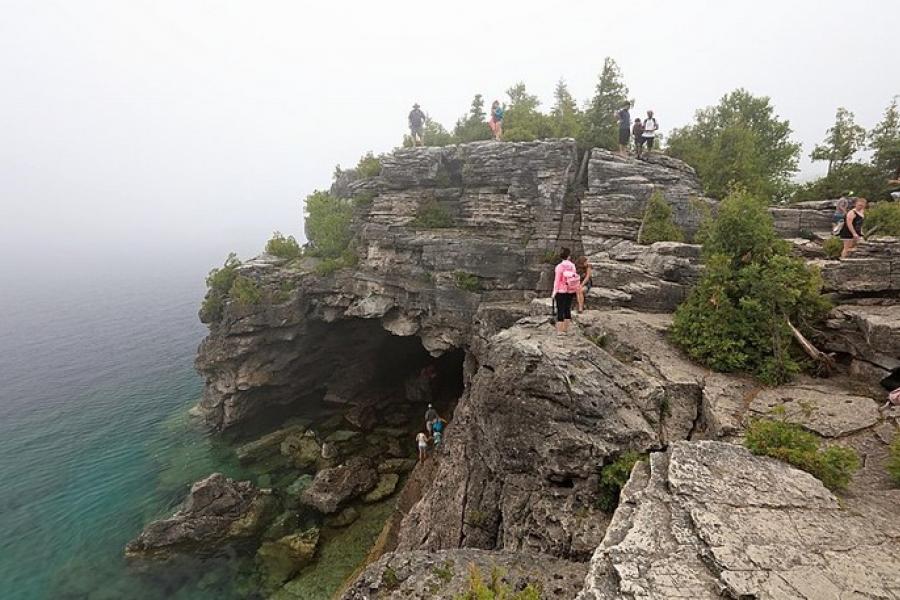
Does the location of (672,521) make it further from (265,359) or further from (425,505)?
(265,359)

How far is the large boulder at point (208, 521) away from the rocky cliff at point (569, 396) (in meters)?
2.64

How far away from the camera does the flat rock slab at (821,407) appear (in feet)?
26.1

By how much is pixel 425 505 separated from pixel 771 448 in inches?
469

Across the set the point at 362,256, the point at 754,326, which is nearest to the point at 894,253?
the point at 754,326

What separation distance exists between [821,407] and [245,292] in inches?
1113

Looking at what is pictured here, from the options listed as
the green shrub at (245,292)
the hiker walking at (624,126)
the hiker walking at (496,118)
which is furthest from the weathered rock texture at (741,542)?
the green shrub at (245,292)

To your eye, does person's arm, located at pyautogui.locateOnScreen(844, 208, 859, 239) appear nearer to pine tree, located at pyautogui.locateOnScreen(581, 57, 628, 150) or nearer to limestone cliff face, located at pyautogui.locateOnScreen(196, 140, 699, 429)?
limestone cliff face, located at pyautogui.locateOnScreen(196, 140, 699, 429)

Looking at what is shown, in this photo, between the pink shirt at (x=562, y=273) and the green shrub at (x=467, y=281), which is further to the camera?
the green shrub at (x=467, y=281)

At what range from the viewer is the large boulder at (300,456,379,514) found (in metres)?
19.6

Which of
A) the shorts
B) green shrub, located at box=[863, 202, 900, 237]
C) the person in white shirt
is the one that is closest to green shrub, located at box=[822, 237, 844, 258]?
green shrub, located at box=[863, 202, 900, 237]

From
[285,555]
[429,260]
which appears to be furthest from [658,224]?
[285,555]

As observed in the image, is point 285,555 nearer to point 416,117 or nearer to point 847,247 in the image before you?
point 847,247

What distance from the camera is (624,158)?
71.5ft

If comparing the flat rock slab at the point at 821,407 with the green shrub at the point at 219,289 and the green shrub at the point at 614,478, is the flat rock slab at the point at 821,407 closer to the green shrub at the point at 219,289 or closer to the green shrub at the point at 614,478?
the green shrub at the point at 614,478
